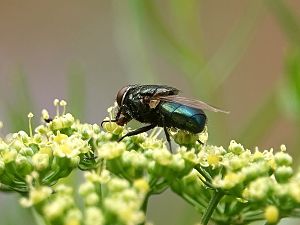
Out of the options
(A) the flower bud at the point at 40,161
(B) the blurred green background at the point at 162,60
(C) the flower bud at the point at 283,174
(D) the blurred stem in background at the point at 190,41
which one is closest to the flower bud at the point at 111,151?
(A) the flower bud at the point at 40,161

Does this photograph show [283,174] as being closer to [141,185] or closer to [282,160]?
[282,160]

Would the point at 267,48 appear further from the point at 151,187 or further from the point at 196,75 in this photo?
the point at 151,187

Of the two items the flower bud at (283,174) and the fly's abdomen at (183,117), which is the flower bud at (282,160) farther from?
the fly's abdomen at (183,117)

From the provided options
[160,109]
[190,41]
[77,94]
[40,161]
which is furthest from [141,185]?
[190,41]

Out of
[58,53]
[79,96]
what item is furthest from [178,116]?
[58,53]

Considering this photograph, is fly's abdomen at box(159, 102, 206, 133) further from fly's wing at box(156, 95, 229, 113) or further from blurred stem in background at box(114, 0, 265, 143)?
blurred stem in background at box(114, 0, 265, 143)

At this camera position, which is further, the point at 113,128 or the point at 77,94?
the point at 77,94

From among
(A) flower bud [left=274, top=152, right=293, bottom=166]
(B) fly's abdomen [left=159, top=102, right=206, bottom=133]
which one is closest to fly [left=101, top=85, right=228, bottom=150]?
(B) fly's abdomen [left=159, top=102, right=206, bottom=133]
